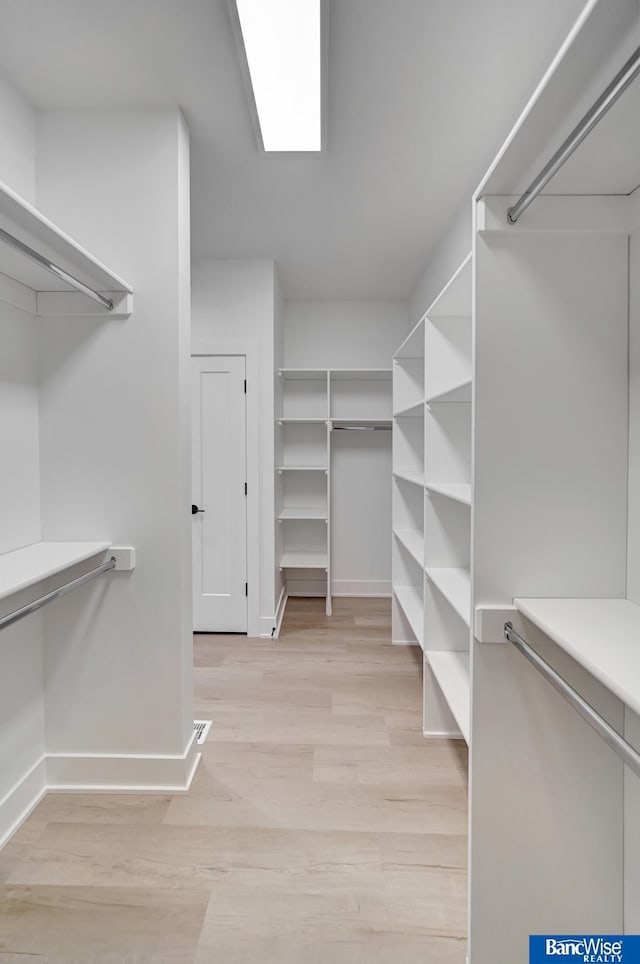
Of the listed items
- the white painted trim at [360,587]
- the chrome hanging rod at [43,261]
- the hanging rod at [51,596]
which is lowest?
the white painted trim at [360,587]

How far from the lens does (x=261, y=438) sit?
3.56m

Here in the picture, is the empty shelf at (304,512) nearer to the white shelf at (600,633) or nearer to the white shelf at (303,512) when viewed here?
the white shelf at (303,512)

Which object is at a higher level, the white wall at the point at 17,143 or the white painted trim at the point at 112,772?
the white wall at the point at 17,143

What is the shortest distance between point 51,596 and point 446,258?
2748 mm

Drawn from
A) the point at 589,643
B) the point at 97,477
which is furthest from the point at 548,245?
the point at 97,477

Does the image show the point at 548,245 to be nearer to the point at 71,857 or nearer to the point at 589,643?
the point at 589,643

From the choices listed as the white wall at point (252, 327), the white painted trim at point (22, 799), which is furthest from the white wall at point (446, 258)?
the white painted trim at point (22, 799)

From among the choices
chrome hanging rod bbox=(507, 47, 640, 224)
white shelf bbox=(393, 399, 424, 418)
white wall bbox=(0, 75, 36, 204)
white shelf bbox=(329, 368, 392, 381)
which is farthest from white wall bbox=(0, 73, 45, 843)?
white shelf bbox=(329, 368, 392, 381)

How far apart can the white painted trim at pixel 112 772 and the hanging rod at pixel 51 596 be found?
0.70 meters

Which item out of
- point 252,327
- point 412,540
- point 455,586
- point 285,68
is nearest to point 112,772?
point 455,586

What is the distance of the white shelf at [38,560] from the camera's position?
135 cm

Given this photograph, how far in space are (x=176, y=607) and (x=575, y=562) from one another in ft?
4.67

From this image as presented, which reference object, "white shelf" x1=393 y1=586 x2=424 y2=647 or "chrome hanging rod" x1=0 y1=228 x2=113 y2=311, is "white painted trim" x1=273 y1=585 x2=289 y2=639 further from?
"chrome hanging rod" x1=0 y1=228 x2=113 y2=311

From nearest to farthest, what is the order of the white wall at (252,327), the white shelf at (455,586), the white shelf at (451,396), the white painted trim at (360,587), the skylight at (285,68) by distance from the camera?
the skylight at (285,68), the white shelf at (455,586), the white shelf at (451,396), the white wall at (252,327), the white painted trim at (360,587)
